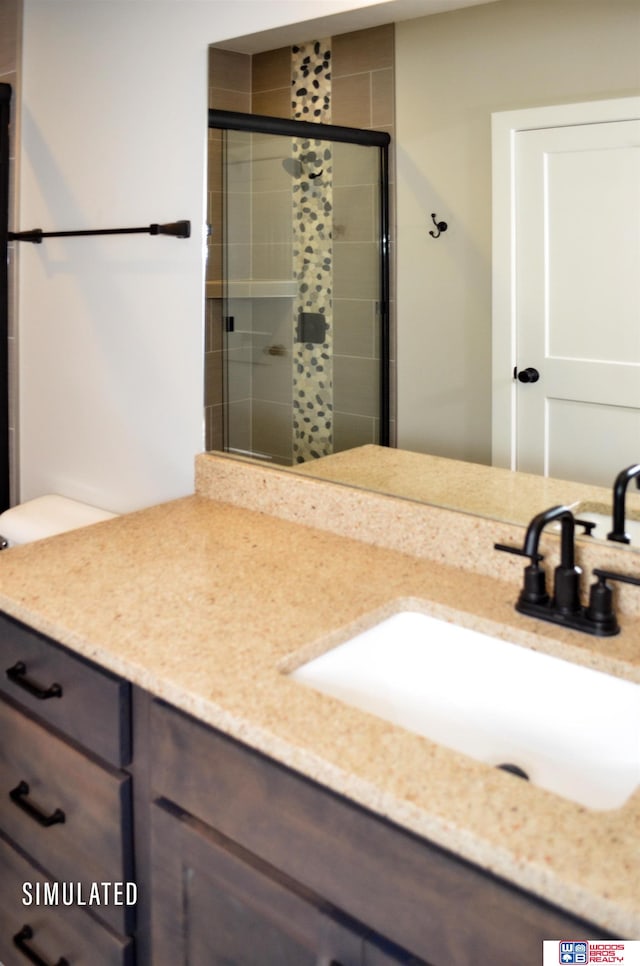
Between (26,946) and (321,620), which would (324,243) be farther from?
(26,946)

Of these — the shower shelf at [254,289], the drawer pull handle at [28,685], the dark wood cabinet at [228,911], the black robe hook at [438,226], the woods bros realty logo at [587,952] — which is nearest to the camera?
the woods bros realty logo at [587,952]

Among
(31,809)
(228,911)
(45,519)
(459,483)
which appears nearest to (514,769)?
(228,911)

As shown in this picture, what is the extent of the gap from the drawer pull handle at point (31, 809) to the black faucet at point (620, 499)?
3.07 ft

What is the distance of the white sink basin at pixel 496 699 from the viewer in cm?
104

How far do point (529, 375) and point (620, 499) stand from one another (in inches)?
9.5

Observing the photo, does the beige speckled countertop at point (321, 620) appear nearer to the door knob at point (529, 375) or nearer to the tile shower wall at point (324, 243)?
the tile shower wall at point (324, 243)

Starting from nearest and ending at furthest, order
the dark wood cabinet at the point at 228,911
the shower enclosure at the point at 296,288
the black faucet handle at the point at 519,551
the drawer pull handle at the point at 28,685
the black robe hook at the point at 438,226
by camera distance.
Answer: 1. the dark wood cabinet at the point at 228,911
2. the black faucet handle at the point at 519,551
3. the drawer pull handle at the point at 28,685
4. the black robe hook at the point at 438,226
5. the shower enclosure at the point at 296,288

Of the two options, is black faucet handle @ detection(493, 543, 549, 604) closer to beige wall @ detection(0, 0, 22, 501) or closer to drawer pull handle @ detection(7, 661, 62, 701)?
drawer pull handle @ detection(7, 661, 62, 701)

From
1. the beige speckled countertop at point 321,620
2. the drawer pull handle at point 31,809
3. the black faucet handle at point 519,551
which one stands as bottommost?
the drawer pull handle at point 31,809

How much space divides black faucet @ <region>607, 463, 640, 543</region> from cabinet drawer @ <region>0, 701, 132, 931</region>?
78 cm

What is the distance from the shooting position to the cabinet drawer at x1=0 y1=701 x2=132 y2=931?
120 cm

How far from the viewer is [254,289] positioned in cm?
174

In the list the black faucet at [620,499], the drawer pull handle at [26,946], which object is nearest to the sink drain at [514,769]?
the black faucet at [620,499]

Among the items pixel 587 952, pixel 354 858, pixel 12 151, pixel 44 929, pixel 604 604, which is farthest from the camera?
pixel 12 151
